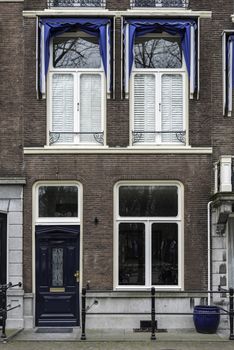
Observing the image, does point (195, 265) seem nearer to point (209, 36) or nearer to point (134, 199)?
point (134, 199)

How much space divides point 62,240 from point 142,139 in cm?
361

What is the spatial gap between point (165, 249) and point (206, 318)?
233 centimetres

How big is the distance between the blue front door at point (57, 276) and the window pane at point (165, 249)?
216 centimetres

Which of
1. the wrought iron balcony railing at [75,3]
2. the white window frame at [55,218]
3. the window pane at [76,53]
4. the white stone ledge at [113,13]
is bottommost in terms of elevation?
the white window frame at [55,218]

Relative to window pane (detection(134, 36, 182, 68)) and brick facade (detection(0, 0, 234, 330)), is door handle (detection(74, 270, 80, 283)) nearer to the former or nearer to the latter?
brick facade (detection(0, 0, 234, 330))

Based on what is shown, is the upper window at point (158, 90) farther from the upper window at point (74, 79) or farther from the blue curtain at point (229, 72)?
the blue curtain at point (229, 72)

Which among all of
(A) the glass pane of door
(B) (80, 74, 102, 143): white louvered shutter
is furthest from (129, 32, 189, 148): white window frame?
(A) the glass pane of door

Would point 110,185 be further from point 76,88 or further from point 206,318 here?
point 206,318

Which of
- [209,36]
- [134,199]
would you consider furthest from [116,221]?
[209,36]

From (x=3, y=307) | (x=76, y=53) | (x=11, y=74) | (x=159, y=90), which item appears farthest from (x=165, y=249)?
(x=11, y=74)

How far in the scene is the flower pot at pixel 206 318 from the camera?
1656 cm

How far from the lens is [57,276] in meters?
A: 17.9

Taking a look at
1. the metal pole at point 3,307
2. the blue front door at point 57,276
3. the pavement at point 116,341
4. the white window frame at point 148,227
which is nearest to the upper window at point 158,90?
the white window frame at point 148,227

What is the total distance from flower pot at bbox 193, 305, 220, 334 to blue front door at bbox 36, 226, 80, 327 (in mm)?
3354
